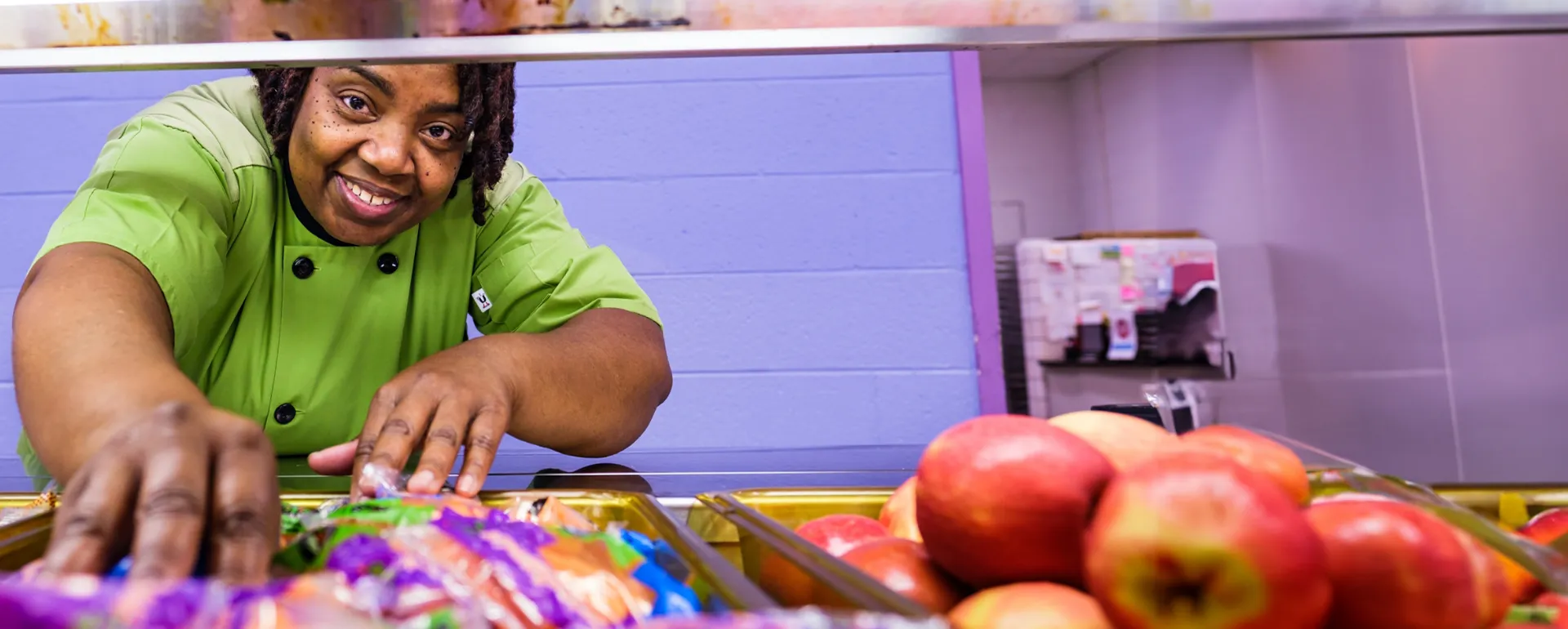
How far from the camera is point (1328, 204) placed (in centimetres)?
364

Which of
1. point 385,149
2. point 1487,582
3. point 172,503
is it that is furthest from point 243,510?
point 385,149

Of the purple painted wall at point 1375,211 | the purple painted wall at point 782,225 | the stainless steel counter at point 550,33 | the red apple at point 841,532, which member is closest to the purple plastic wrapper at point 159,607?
the red apple at point 841,532

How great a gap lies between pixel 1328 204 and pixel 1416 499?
3587mm

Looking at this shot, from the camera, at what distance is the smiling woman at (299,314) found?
0.43 metres

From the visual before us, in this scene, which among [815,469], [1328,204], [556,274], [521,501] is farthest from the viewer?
[1328,204]

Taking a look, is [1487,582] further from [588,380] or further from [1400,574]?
[588,380]

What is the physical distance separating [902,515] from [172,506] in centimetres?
44

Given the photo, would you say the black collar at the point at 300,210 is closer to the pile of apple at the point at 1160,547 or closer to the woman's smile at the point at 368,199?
the woman's smile at the point at 368,199

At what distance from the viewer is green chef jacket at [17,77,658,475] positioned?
3.62ft

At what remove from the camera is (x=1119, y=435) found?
60 cm

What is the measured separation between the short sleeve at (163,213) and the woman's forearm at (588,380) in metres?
0.32

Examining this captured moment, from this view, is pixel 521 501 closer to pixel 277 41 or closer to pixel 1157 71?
pixel 277 41

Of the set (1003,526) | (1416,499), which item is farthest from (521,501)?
(1416,499)

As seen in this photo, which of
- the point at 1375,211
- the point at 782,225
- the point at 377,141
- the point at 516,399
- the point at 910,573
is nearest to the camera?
the point at 910,573
